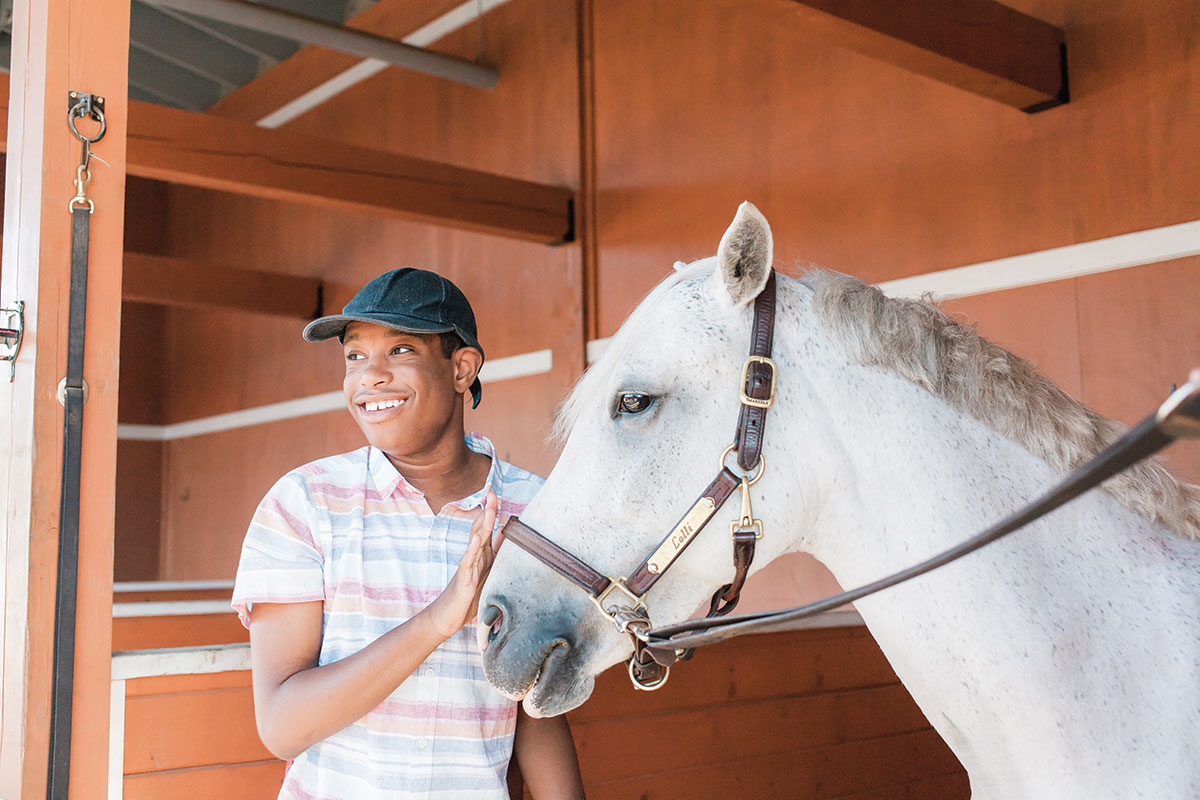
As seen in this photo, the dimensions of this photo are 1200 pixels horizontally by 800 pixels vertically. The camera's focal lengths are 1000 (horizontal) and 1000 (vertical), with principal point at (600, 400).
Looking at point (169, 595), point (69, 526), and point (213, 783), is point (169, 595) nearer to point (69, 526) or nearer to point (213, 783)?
point (213, 783)

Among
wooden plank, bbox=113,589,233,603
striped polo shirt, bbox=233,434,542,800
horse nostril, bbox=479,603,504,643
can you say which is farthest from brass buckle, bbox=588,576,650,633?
wooden plank, bbox=113,589,233,603

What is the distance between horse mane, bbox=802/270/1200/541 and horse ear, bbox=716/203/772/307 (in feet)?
0.31

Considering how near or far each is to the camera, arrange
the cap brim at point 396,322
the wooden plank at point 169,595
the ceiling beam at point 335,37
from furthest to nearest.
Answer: the ceiling beam at point 335,37, the wooden plank at point 169,595, the cap brim at point 396,322

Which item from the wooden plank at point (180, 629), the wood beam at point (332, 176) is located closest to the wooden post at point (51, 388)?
the wooden plank at point (180, 629)

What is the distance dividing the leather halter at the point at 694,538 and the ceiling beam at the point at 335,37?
416 cm

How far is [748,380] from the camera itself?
1.25 m

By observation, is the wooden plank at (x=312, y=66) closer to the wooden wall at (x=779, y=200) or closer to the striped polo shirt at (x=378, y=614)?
the wooden wall at (x=779, y=200)

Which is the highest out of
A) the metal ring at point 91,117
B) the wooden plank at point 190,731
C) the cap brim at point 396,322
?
the metal ring at point 91,117

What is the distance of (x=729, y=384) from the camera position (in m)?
1.27

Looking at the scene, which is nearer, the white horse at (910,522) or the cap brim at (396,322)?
the white horse at (910,522)

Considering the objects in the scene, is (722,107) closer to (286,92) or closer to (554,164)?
(554,164)

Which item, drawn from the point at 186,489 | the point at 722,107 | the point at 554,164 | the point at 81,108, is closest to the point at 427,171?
the point at 554,164

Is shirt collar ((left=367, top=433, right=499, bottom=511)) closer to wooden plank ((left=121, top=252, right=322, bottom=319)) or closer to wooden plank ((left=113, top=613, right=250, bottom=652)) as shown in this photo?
wooden plank ((left=113, top=613, right=250, bottom=652))

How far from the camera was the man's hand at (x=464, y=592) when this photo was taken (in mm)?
1253
